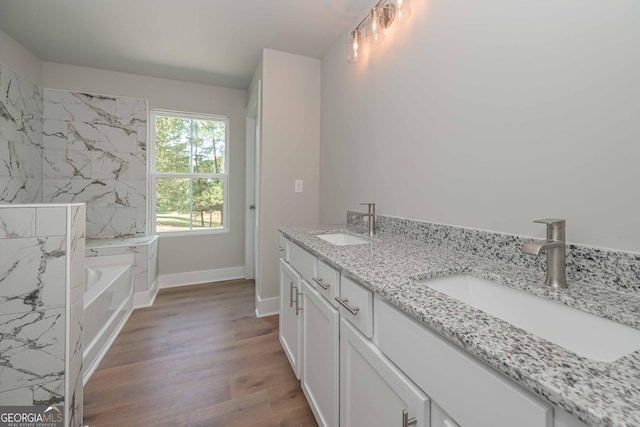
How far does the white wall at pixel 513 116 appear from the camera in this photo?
72 centimetres

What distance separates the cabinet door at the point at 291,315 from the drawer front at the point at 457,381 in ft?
2.61

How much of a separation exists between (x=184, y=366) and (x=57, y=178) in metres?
2.49

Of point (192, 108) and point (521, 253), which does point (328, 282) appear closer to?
point (521, 253)

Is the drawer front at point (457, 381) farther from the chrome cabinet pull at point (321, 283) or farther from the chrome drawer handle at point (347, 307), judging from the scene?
the chrome cabinet pull at point (321, 283)

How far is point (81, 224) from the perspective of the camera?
125 cm

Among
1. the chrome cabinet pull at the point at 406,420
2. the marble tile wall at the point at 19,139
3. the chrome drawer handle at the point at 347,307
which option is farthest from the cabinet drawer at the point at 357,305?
the marble tile wall at the point at 19,139

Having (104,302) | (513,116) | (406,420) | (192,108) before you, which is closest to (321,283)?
(406,420)

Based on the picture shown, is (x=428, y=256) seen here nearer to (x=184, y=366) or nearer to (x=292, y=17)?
(x=184, y=366)

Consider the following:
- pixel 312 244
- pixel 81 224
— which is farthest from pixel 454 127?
pixel 81 224

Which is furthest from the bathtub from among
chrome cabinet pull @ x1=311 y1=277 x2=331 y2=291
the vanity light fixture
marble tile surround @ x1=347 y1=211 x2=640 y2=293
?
the vanity light fixture

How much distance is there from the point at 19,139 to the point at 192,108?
1545 millimetres

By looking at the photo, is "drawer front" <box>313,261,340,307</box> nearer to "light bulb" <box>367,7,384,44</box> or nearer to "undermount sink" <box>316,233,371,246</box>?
"undermount sink" <box>316,233,371,246</box>

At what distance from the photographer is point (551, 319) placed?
2.23 ft

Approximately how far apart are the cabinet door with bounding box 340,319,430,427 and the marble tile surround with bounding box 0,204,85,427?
4.02 feet
